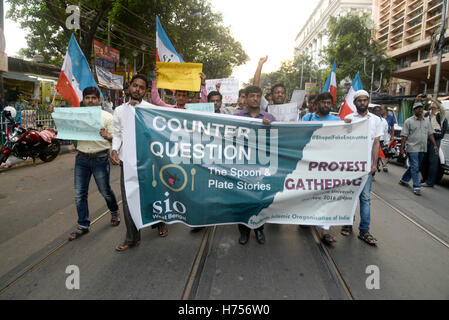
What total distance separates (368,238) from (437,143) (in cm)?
523

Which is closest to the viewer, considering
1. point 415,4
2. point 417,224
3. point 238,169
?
point 238,169

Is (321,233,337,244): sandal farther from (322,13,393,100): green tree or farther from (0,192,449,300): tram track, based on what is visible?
(322,13,393,100): green tree

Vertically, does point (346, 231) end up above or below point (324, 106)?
below

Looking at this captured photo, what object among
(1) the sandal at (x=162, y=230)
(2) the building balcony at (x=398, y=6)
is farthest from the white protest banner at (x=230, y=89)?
(2) the building balcony at (x=398, y=6)

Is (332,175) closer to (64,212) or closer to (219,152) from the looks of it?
(219,152)

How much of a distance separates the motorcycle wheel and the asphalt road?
4.41 m

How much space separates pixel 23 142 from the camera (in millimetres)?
8164

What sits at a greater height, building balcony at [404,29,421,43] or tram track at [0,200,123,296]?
building balcony at [404,29,421,43]

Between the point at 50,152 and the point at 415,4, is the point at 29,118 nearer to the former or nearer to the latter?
the point at 50,152

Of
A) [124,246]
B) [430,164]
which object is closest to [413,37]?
[430,164]

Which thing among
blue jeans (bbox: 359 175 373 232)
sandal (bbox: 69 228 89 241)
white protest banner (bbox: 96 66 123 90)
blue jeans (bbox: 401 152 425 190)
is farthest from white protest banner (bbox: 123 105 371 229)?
white protest banner (bbox: 96 66 123 90)

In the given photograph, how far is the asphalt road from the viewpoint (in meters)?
2.62

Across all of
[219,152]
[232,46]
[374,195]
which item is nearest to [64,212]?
[219,152]

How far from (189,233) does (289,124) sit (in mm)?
1963
